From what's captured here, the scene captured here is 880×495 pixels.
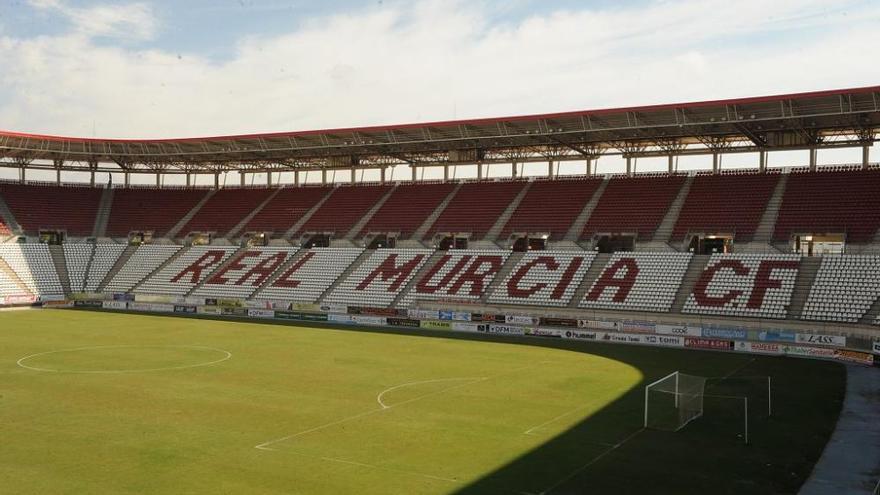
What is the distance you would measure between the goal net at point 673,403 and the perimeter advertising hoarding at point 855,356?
14.2 m

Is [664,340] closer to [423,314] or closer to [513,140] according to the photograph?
[423,314]

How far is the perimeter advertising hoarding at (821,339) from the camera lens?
3556 cm

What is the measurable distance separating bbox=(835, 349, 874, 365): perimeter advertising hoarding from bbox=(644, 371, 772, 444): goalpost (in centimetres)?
1188

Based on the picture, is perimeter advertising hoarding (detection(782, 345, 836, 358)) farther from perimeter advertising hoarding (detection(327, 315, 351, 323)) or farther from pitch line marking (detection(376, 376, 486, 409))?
perimeter advertising hoarding (detection(327, 315, 351, 323))

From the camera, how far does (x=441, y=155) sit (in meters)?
65.4

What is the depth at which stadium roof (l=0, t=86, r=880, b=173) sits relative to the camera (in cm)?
4594

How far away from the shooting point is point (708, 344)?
129 ft

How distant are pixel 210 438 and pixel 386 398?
285 inches

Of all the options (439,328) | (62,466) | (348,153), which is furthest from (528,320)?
(62,466)

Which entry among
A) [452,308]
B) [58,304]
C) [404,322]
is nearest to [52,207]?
[58,304]

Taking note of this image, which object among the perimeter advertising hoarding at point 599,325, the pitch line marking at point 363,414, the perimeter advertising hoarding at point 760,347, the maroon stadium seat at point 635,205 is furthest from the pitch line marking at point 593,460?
the maroon stadium seat at point 635,205

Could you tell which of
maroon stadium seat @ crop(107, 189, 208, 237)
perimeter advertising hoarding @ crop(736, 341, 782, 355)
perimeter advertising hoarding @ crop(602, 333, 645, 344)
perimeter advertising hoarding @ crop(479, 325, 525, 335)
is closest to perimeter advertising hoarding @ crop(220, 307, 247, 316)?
perimeter advertising hoarding @ crop(479, 325, 525, 335)

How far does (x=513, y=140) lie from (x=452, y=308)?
16.1 metres

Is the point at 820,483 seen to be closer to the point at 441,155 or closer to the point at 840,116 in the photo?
the point at 840,116
